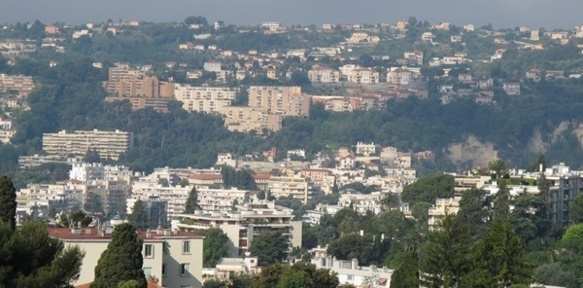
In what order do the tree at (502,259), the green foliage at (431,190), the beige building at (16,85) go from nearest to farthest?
the tree at (502,259) < the green foliage at (431,190) < the beige building at (16,85)

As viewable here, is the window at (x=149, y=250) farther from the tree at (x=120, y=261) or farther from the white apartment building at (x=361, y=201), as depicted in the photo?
the white apartment building at (x=361, y=201)

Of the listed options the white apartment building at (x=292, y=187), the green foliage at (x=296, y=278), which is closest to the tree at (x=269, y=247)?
the green foliage at (x=296, y=278)

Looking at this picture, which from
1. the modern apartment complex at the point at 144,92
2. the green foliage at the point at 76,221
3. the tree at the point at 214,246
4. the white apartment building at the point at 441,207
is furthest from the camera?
the modern apartment complex at the point at 144,92

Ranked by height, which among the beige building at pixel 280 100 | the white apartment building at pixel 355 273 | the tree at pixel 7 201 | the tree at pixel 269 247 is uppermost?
the beige building at pixel 280 100

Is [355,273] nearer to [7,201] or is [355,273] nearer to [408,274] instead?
[408,274]

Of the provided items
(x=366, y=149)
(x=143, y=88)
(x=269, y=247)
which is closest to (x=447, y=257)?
(x=269, y=247)

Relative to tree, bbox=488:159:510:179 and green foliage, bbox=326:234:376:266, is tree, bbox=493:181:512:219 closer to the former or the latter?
green foliage, bbox=326:234:376:266
